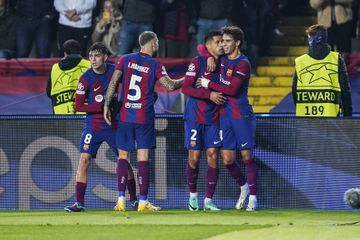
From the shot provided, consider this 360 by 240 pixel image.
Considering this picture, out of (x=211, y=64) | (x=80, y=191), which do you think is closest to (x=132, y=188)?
(x=80, y=191)

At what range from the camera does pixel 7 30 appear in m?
23.7

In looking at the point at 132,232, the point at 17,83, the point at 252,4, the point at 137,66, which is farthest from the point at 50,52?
the point at 132,232

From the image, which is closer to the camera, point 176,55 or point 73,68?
point 73,68

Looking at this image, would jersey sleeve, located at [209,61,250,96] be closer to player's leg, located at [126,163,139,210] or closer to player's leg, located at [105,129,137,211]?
player's leg, located at [105,129,137,211]

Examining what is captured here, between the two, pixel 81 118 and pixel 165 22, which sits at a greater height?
pixel 165 22

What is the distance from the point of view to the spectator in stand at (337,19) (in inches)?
886

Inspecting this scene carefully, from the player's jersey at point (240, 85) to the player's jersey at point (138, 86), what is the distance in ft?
2.55

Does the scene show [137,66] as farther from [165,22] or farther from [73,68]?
[165,22]

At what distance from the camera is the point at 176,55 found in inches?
928

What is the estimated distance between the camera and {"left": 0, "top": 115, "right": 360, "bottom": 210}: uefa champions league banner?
1772 centimetres

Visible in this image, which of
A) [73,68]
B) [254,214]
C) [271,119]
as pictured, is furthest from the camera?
[73,68]

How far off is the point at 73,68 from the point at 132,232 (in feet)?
17.1

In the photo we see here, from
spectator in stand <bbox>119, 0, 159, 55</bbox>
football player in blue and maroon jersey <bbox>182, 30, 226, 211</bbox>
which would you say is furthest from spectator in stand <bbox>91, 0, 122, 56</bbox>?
football player in blue and maroon jersey <bbox>182, 30, 226, 211</bbox>

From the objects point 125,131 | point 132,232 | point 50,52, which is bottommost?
point 132,232
